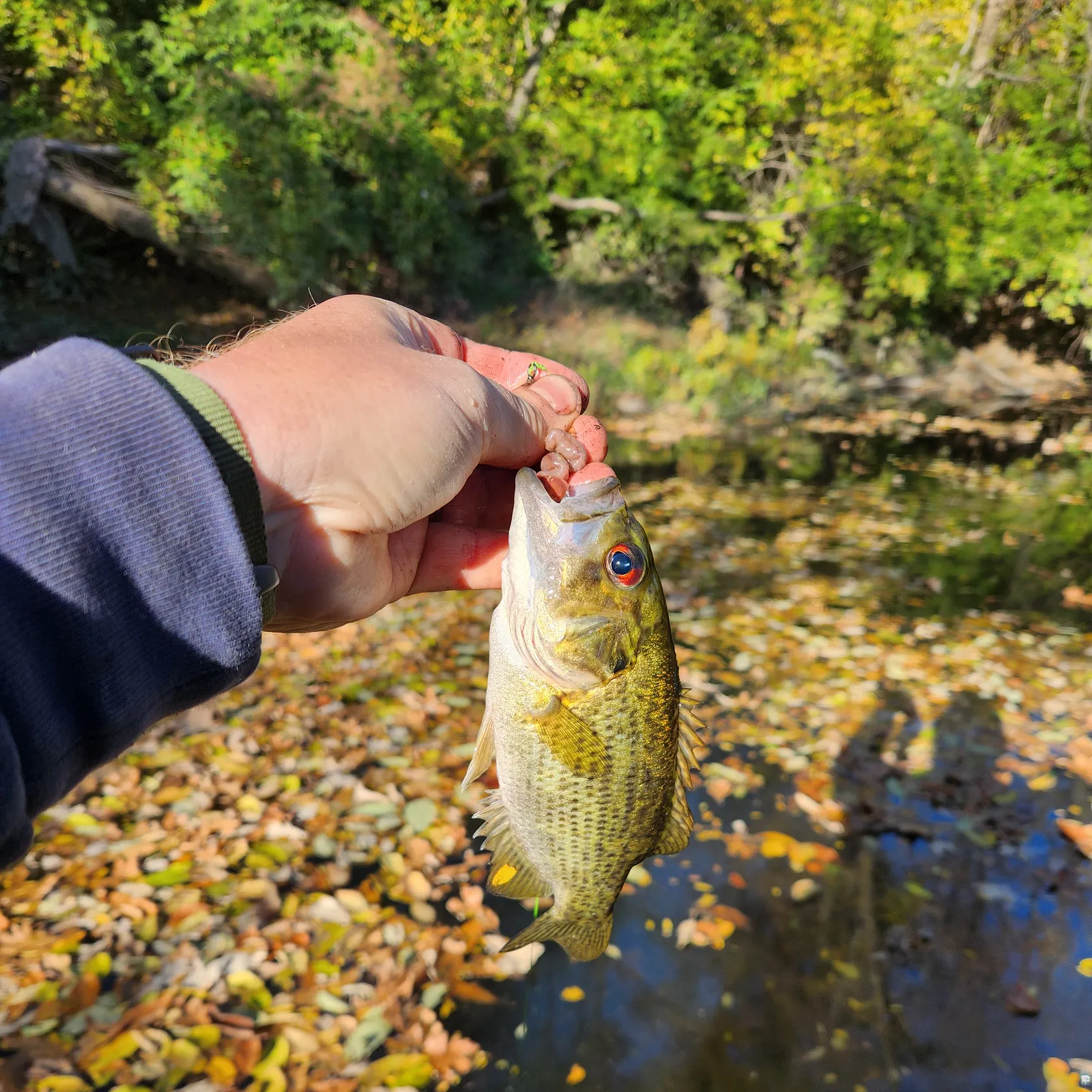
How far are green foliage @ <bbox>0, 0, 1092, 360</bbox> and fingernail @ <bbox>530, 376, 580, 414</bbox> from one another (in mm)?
12191

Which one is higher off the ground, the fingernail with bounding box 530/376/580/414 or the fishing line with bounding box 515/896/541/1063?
the fingernail with bounding box 530/376/580/414

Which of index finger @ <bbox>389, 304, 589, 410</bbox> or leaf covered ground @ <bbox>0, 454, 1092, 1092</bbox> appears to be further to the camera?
leaf covered ground @ <bbox>0, 454, 1092, 1092</bbox>

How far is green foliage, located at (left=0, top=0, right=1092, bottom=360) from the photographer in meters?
13.2

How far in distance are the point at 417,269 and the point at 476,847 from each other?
1382cm

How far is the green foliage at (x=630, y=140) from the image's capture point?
43.3 feet

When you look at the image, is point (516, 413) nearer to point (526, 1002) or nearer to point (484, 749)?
point (484, 749)

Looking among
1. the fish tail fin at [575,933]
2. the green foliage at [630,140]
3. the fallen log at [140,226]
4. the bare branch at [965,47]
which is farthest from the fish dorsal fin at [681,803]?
the bare branch at [965,47]

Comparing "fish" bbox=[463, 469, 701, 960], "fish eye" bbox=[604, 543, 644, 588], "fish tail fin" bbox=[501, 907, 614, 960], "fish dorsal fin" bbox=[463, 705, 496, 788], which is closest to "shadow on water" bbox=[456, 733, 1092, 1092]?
"fish tail fin" bbox=[501, 907, 614, 960]

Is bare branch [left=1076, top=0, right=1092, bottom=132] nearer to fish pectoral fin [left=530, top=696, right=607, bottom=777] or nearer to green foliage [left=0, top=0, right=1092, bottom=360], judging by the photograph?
green foliage [left=0, top=0, right=1092, bottom=360]

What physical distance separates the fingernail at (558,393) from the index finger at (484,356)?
0.10 feet

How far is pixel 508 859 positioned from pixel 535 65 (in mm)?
18925

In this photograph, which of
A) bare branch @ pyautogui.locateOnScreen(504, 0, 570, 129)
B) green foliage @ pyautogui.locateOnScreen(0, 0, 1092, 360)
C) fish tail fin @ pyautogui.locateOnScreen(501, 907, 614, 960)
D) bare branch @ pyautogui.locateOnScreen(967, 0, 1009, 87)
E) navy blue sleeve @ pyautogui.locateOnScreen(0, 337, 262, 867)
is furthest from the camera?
bare branch @ pyautogui.locateOnScreen(967, 0, 1009, 87)

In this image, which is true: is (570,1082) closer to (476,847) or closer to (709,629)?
(476,847)

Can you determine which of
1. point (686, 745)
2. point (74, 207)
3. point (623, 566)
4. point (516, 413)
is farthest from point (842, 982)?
point (74, 207)
